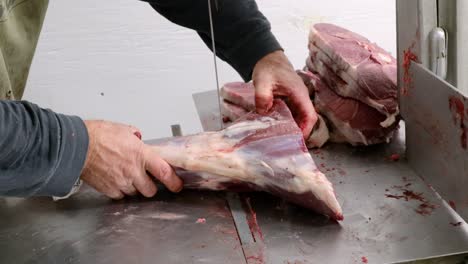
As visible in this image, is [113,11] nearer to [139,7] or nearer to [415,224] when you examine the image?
[139,7]

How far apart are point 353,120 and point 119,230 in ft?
2.64

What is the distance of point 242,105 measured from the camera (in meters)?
2.20

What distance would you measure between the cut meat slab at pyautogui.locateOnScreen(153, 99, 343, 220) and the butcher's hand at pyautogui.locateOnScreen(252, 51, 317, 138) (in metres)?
0.17

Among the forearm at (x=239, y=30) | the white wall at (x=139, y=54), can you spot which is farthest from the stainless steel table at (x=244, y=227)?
the white wall at (x=139, y=54)

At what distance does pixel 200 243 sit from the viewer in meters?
1.55

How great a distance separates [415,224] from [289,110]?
1.80ft

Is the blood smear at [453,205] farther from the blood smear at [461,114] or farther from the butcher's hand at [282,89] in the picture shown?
the butcher's hand at [282,89]

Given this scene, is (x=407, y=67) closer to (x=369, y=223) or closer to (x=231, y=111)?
(x=369, y=223)

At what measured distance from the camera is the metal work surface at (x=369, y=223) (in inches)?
57.3

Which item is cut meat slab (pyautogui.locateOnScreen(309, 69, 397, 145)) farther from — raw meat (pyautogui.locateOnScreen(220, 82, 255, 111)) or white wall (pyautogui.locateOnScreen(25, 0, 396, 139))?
white wall (pyautogui.locateOnScreen(25, 0, 396, 139))

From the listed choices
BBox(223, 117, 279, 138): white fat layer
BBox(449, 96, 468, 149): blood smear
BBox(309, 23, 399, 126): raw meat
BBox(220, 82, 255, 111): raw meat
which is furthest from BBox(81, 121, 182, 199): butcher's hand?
BBox(449, 96, 468, 149): blood smear

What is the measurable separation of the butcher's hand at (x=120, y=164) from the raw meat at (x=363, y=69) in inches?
25.2

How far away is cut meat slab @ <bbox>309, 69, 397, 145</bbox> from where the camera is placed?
197 cm

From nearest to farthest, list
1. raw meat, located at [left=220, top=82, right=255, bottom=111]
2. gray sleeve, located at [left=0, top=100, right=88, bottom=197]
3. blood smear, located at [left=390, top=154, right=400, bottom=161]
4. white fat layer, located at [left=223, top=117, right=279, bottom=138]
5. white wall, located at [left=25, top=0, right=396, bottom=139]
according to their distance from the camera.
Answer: gray sleeve, located at [left=0, top=100, right=88, bottom=197] < white fat layer, located at [left=223, top=117, right=279, bottom=138] < blood smear, located at [left=390, top=154, right=400, bottom=161] < raw meat, located at [left=220, top=82, right=255, bottom=111] < white wall, located at [left=25, top=0, right=396, bottom=139]
